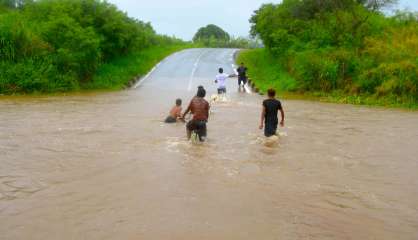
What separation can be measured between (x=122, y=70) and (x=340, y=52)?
14820 mm

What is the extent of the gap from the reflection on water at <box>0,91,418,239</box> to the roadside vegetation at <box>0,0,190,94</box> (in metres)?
10.6

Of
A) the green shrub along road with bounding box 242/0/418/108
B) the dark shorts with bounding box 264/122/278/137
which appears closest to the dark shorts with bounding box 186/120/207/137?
the dark shorts with bounding box 264/122/278/137

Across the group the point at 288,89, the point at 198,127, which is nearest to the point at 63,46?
the point at 288,89

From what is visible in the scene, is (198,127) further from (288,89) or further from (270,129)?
(288,89)

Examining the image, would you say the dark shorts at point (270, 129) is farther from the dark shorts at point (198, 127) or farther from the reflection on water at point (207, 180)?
the dark shorts at point (198, 127)

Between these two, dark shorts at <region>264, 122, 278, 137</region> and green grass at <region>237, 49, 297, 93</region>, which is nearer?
dark shorts at <region>264, 122, 278, 137</region>

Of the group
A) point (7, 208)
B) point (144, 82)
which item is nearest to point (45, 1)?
point (144, 82)

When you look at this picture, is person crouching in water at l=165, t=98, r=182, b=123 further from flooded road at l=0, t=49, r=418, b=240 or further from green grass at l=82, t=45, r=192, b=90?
green grass at l=82, t=45, r=192, b=90

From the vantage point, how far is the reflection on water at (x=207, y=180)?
293 inches

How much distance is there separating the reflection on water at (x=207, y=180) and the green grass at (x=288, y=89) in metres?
6.09

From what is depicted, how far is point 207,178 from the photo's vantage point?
32.9ft

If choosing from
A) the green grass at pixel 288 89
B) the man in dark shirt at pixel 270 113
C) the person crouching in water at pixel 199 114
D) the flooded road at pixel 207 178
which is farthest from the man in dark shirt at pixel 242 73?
the person crouching in water at pixel 199 114

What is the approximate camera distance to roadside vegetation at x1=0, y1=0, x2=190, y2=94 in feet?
91.9

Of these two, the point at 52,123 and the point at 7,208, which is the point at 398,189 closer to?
the point at 7,208
